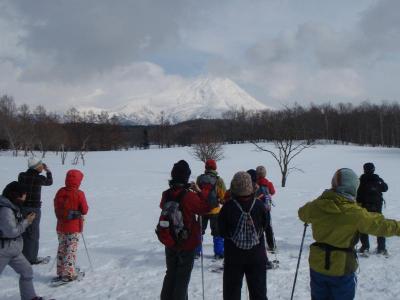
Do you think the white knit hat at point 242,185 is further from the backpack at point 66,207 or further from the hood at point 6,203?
the backpack at point 66,207

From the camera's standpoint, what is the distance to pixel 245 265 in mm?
4141

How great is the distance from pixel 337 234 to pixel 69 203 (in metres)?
3.95

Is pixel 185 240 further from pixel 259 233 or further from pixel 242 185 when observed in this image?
pixel 242 185

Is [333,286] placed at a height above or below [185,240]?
below

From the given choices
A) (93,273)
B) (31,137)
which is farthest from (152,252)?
(31,137)

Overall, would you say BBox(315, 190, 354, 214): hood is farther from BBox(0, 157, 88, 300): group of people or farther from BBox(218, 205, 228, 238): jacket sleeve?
BBox(0, 157, 88, 300): group of people

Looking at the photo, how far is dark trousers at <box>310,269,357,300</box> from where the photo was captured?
144 inches

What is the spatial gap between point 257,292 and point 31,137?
6602 centimetres

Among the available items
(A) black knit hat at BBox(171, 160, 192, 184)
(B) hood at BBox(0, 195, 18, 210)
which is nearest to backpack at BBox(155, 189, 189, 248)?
(A) black knit hat at BBox(171, 160, 192, 184)

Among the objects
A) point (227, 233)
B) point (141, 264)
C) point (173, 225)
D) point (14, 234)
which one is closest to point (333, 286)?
point (227, 233)

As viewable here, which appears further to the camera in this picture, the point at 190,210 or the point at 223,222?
the point at 190,210

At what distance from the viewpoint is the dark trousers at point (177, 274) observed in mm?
4427

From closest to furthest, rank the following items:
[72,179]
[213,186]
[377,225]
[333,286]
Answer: [377,225] → [333,286] → [72,179] → [213,186]

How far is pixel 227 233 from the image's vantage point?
4141mm
